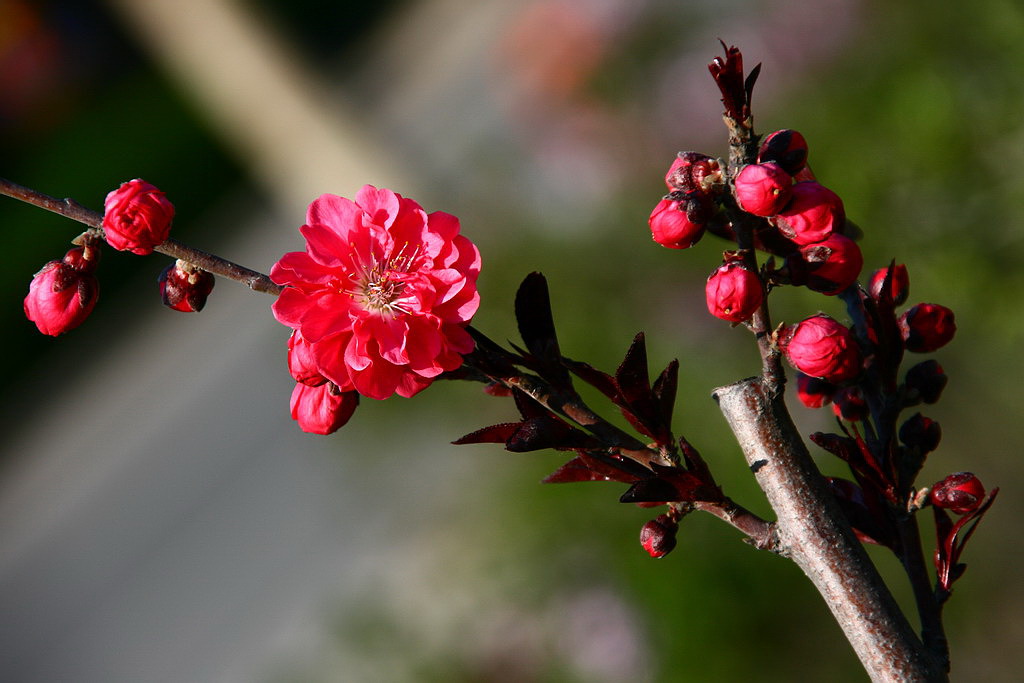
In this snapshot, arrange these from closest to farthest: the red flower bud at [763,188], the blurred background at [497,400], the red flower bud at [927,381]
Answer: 1. the red flower bud at [763,188]
2. the red flower bud at [927,381]
3. the blurred background at [497,400]

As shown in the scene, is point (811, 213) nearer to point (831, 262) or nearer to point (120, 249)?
point (831, 262)

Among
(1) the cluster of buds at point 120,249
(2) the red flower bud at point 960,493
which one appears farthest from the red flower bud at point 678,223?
(1) the cluster of buds at point 120,249

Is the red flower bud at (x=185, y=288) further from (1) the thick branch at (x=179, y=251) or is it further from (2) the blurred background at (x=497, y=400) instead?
(2) the blurred background at (x=497, y=400)

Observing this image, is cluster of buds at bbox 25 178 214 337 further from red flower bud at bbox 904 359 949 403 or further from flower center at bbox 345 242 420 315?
red flower bud at bbox 904 359 949 403

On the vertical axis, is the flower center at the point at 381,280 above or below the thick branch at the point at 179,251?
below

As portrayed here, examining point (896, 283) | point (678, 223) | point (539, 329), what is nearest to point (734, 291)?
point (678, 223)

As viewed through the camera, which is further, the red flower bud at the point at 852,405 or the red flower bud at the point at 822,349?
the red flower bud at the point at 852,405
